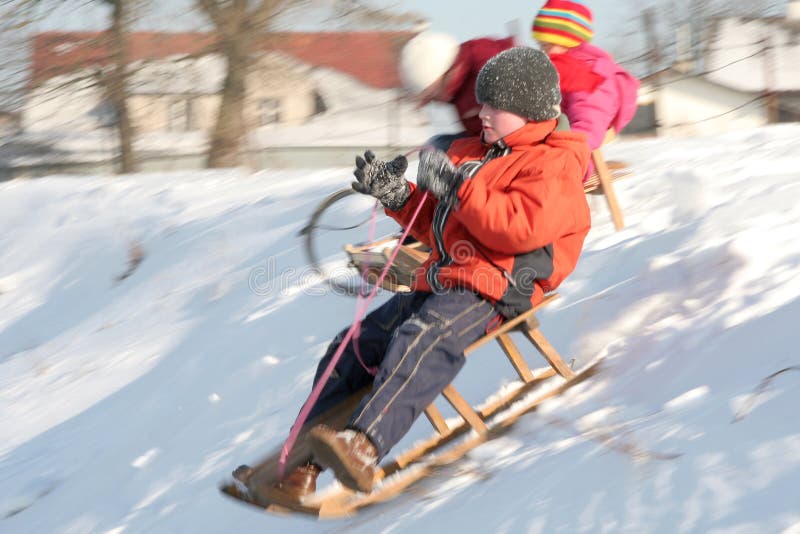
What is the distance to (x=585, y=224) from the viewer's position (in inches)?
137

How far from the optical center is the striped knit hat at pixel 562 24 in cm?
515

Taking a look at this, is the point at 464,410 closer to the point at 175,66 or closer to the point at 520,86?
the point at 520,86

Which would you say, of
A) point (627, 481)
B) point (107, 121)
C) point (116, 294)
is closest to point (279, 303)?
point (116, 294)

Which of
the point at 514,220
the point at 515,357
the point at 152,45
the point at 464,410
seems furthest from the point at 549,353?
the point at 152,45

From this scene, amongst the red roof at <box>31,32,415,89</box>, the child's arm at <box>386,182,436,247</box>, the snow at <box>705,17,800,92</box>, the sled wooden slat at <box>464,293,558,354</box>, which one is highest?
the child's arm at <box>386,182,436,247</box>

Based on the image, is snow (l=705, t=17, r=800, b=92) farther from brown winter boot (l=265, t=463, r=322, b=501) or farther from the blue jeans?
brown winter boot (l=265, t=463, r=322, b=501)

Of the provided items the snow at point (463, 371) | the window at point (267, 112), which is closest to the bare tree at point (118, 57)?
the window at point (267, 112)

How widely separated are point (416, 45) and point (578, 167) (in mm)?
1530

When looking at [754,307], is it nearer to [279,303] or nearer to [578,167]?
[578,167]

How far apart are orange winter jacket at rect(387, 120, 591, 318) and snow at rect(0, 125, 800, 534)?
0.52 metres

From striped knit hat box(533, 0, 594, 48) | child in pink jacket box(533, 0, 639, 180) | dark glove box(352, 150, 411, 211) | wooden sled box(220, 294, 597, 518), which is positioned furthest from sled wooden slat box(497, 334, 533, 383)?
striped knit hat box(533, 0, 594, 48)

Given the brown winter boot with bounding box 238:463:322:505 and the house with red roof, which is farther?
the house with red roof

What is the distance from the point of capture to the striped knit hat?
16.9ft

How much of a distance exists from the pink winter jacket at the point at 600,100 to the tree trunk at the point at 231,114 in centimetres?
918
